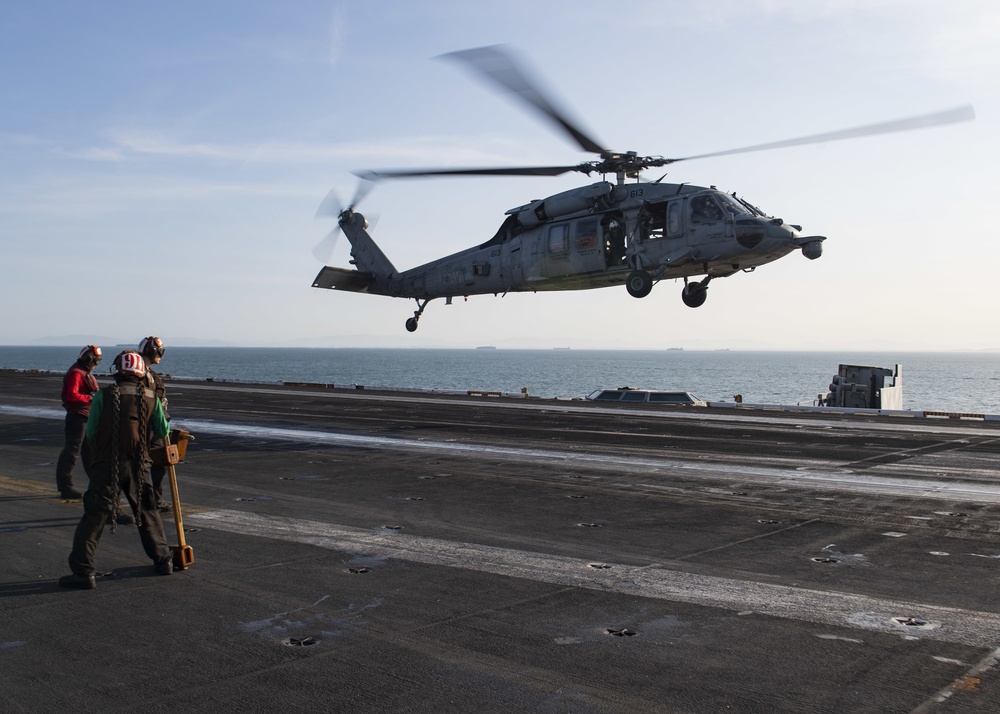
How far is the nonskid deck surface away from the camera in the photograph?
482cm

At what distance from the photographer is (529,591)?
679cm

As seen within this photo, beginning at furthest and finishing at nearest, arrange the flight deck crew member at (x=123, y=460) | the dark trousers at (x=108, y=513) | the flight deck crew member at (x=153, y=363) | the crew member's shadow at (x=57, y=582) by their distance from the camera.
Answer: the flight deck crew member at (x=153, y=363) < the flight deck crew member at (x=123, y=460) < the dark trousers at (x=108, y=513) < the crew member's shadow at (x=57, y=582)

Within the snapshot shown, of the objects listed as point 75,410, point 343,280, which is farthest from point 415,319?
point 75,410

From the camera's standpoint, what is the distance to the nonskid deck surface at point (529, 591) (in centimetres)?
482

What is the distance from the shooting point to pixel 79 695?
476 centimetres

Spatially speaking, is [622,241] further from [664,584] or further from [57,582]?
[57,582]

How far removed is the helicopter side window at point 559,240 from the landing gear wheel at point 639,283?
2270 mm

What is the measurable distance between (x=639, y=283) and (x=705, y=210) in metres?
2.77

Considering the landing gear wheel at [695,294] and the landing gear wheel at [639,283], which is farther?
the landing gear wheel at [695,294]

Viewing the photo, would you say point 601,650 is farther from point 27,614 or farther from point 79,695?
point 27,614

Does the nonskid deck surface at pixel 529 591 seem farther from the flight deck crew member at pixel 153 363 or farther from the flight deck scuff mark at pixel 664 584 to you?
the flight deck crew member at pixel 153 363

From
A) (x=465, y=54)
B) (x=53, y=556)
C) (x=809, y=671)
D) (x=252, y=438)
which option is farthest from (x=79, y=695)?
(x=252, y=438)

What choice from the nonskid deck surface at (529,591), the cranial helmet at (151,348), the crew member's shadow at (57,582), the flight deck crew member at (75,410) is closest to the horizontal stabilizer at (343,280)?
the nonskid deck surface at (529,591)

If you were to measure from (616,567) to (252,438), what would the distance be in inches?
Result: 524
